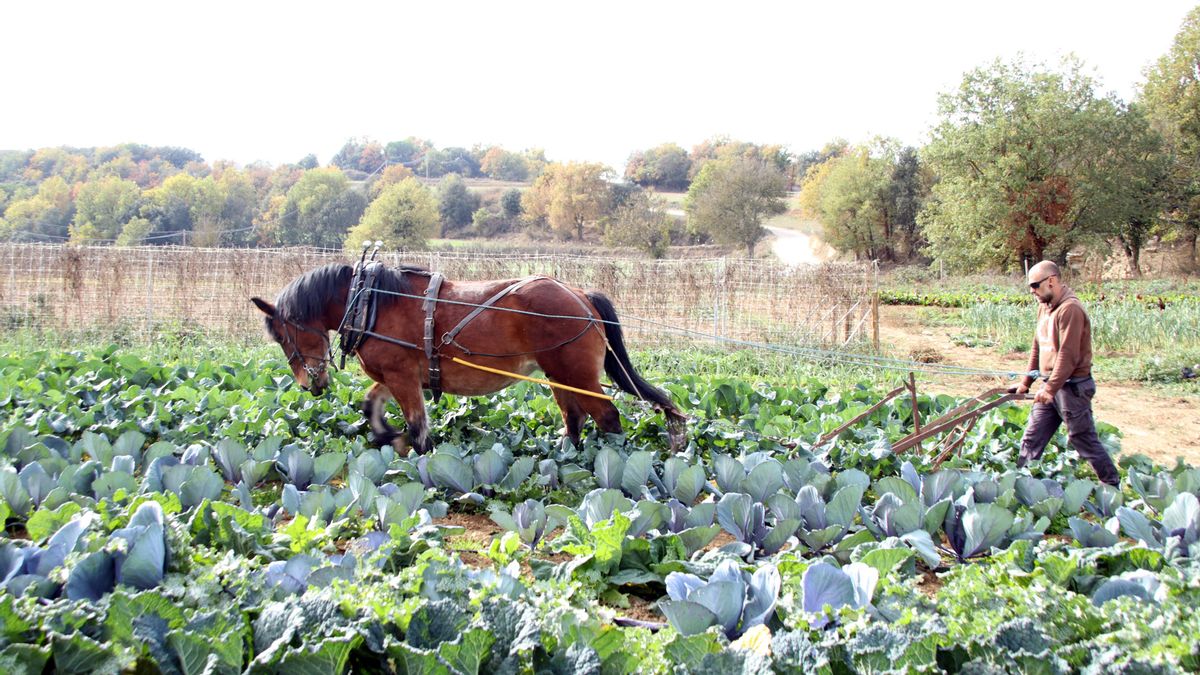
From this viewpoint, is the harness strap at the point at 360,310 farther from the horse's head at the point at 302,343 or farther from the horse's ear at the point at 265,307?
the horse's ear at the point at 265,307

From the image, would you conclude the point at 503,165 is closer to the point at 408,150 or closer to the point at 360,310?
the point at 408,150

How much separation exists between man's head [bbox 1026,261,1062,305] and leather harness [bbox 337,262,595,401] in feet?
8.92

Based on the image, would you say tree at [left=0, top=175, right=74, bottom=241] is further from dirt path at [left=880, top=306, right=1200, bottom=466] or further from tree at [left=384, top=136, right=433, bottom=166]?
tree at [left=384, top=136, right=433, bottom=166]

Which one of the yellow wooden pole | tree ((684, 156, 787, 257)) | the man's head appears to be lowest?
the yellow wooden pole

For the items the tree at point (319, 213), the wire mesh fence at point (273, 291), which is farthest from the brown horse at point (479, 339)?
the tree at point (319, 213)

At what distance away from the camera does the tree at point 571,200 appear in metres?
53.5

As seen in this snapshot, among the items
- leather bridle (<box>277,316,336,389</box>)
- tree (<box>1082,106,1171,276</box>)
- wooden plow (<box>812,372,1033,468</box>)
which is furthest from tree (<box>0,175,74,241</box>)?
tree (<box>1082,106,1171,276</box>)

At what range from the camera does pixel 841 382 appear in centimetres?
926

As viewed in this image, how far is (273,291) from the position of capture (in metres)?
12.6

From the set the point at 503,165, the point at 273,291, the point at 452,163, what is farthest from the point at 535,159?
the point at 273,291

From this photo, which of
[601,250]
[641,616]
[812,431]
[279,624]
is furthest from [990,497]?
[601,250]

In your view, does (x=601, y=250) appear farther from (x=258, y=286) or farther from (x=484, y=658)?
(x=484, y=658)

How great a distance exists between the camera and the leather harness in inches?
203

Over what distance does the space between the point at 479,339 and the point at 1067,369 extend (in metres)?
3.62
